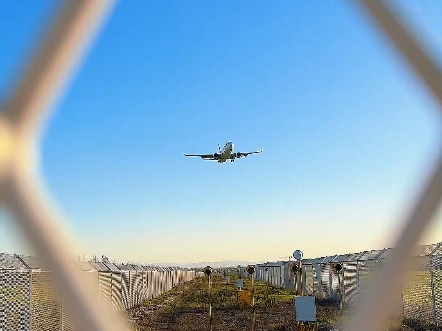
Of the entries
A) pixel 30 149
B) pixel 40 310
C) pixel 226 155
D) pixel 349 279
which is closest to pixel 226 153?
pixel 226 155

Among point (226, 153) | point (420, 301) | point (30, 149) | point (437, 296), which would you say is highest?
point (226, 153)

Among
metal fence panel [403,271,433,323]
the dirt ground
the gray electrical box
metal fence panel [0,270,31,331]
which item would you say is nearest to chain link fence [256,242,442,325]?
metal fence panel [403,271,433,323]

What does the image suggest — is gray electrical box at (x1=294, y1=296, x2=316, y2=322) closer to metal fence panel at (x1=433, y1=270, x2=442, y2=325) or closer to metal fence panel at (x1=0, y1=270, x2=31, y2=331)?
metal fence panel at (x1=0, y1=270, x2=31, y2=331)

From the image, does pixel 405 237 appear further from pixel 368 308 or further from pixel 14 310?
pixel 14 310

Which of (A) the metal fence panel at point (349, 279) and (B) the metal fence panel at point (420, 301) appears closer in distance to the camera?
(B) the metal fence panel at point (420, 301)

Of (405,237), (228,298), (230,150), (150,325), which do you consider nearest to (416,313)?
(150,325)

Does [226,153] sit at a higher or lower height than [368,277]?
higher

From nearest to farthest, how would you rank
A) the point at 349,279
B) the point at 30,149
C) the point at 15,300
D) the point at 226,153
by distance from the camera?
the point at 30,149
the point at 15,300
the point at 349,279
the point at 226,153

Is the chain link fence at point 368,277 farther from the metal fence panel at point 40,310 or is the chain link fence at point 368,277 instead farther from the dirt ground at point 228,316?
the metal fence panel at point 40,310

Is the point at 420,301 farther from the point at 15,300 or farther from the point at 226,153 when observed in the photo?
the point at 226,153

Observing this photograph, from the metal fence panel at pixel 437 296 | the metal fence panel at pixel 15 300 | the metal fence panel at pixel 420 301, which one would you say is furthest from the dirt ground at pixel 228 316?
the metal fence panel at pixel 15 300
